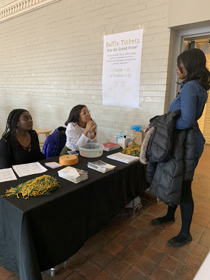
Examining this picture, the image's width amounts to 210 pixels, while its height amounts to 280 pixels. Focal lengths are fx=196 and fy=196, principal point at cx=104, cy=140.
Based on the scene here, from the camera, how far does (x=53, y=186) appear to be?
1.30 m

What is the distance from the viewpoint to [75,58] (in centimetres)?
Result: 356

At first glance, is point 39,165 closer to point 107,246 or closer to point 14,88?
point 107,246

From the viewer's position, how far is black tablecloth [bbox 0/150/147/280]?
3.57 ft

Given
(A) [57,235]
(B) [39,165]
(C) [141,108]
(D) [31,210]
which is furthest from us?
(C) [141,108]

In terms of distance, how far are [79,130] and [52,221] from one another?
133 centimetres

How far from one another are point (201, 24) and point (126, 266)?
2.73 metres

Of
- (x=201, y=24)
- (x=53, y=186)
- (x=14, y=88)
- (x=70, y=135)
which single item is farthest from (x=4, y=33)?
(x=53, y=186)

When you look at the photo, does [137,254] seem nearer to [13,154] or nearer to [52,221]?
[52,221]

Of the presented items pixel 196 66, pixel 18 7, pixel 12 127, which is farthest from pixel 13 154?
pixel 18 7

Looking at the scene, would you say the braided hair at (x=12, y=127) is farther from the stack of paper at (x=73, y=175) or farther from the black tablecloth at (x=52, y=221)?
the stack of paper at (x=73, y=175)

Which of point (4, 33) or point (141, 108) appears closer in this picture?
point (141, 108)

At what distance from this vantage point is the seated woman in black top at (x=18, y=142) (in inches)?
73.2

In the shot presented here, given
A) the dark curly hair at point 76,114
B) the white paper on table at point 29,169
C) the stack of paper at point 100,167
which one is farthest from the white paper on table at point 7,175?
the dark curly hair at point 76,114

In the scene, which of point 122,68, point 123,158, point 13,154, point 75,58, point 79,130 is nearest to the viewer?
point 13,154
